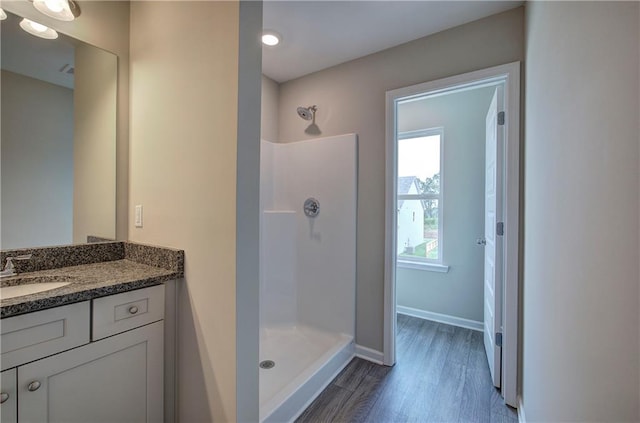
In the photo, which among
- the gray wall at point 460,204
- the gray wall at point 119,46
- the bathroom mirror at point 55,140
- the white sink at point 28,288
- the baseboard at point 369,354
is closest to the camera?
the white sink at point 28,288

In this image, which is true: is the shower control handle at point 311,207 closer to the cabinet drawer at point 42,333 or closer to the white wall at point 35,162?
the white wall at point 35,162

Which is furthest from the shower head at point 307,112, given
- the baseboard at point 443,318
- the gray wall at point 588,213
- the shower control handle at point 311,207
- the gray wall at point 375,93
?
the baseboard at point 443,318

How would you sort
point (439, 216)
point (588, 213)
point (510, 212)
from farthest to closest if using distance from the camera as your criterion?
point (439, 216)
point (510, 212)
point (588, 213)

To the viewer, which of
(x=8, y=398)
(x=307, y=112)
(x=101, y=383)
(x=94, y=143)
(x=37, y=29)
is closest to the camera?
(x=8, y=398)

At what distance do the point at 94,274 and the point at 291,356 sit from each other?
148cm

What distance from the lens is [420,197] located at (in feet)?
10.4

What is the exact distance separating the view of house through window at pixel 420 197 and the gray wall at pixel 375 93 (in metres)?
0.91

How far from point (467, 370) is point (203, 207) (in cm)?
215

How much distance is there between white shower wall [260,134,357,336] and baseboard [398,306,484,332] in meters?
1.16

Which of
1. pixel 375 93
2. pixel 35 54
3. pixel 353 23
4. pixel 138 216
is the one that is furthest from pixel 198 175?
pixel 375 93

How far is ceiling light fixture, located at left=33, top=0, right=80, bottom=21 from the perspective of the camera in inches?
51.2

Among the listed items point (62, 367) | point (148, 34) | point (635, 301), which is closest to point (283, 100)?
point (148, 34)

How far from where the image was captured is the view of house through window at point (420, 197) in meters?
3.04

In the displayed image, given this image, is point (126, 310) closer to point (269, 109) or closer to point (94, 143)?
point (94, 143)
